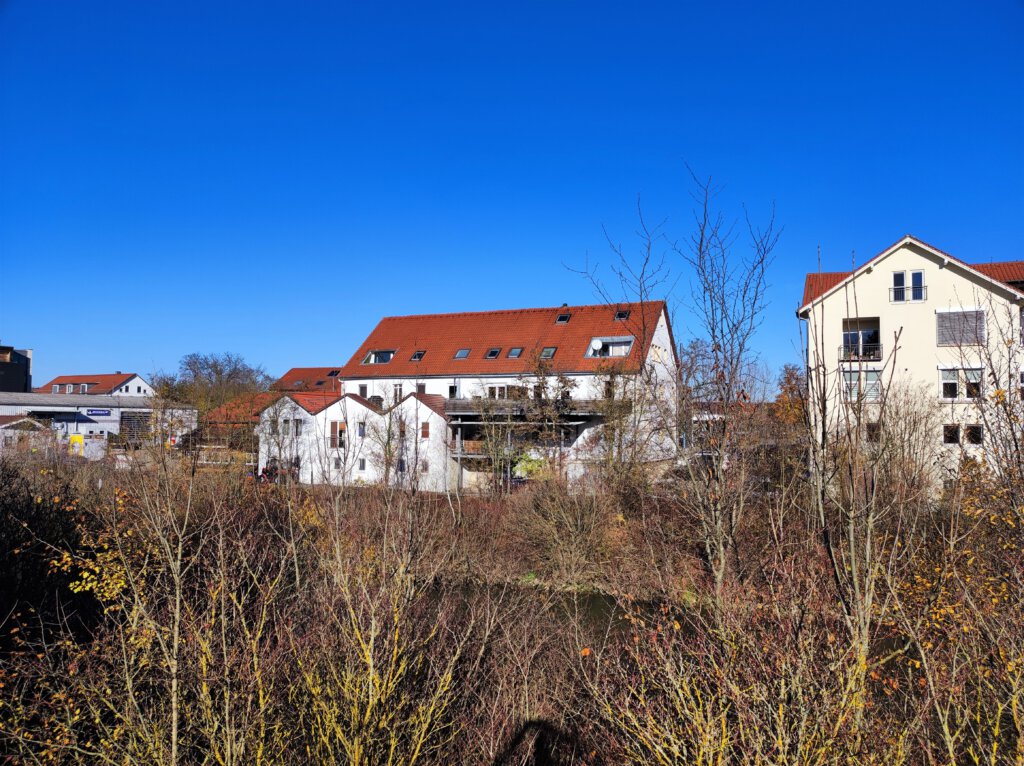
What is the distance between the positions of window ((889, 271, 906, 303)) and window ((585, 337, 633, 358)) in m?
12.8

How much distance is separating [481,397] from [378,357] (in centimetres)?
1147

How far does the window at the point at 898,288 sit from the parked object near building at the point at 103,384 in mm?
70826

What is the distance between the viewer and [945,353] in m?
28.1

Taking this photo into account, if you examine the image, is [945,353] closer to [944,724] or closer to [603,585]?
[603,585]

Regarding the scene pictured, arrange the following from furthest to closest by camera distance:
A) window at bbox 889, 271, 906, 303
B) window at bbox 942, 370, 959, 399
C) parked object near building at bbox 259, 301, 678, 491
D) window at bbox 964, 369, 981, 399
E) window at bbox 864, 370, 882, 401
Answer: parked object near building at bbox 259, 301, 678, 491, window at bbox 889, 271, 906, 303, window at bbox 942, 370, 959, 399, window at bbox 964, 369, 981, 399, window at bbox 864, 370, 882, 401

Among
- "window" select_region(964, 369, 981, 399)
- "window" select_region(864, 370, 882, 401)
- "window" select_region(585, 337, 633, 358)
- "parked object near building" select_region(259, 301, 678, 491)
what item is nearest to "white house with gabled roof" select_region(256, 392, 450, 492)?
"parked object near building" select_region(259, 301, 678, 491)

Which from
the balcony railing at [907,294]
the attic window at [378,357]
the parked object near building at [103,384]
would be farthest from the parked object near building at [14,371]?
the balcony railing at [907,294]

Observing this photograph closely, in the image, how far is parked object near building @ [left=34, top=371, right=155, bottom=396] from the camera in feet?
255

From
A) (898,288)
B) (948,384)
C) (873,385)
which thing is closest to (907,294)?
(898,288)

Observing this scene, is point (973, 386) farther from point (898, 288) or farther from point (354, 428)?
point (354, 428)

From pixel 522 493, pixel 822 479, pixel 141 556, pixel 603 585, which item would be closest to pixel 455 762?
pixel 822 479

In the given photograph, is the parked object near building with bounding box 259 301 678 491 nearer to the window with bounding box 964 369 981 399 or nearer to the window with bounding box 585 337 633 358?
the window with bounding box 585 337 633 358

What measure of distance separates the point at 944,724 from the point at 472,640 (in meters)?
6.32

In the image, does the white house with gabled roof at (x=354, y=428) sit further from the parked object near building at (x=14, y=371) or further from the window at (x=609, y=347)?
the parked object near building at (x=14, y=371)
